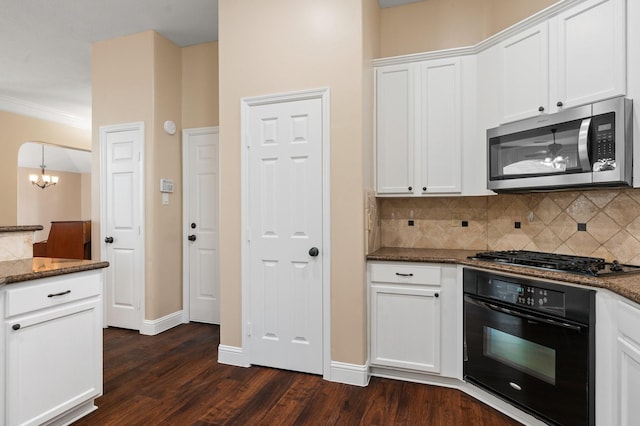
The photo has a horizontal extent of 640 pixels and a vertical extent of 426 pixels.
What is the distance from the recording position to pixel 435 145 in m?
2.77

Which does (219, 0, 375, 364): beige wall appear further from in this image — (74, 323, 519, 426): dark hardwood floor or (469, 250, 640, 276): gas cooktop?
(469, 250, 640, 276): gas cooktop

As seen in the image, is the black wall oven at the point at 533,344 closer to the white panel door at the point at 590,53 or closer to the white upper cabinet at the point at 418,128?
the white upper cabinet at the point at 418,128

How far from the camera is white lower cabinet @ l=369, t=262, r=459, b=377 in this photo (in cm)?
247

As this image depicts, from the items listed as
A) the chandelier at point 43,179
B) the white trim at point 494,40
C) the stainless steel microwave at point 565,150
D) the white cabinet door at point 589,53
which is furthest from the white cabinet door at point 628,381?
the chandelier at point 43,179

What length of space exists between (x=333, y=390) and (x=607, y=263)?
2.01 m

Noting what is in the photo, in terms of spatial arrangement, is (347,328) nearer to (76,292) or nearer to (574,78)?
(76,292)

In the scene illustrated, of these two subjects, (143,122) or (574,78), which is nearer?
(574,78)

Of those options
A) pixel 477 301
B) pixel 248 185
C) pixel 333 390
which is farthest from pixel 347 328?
pixel 248 185

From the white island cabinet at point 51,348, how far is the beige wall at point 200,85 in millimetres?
2309

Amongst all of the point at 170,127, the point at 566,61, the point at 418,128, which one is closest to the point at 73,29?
the point at 170,127

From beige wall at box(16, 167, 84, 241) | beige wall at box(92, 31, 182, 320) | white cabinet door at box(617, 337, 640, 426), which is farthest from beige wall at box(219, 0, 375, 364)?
beige wall at box(16, 167, 84, 241)

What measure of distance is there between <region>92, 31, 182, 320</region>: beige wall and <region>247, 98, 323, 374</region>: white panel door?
145cm

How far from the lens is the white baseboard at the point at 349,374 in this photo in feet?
8.26

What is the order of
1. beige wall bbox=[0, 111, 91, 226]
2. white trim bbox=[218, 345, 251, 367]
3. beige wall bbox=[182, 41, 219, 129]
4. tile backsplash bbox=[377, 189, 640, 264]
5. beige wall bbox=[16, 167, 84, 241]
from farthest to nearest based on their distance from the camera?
beige wall bbox=[16, 167, 84, 241] → beige wall bbox=[0, 111, 91, 226] → beige wall bbox=[182, 41, 219, 129] → white trim bbox=[218, 345, 251, 367] → tile backsplash bbox=[377, 189, 640, 264]
